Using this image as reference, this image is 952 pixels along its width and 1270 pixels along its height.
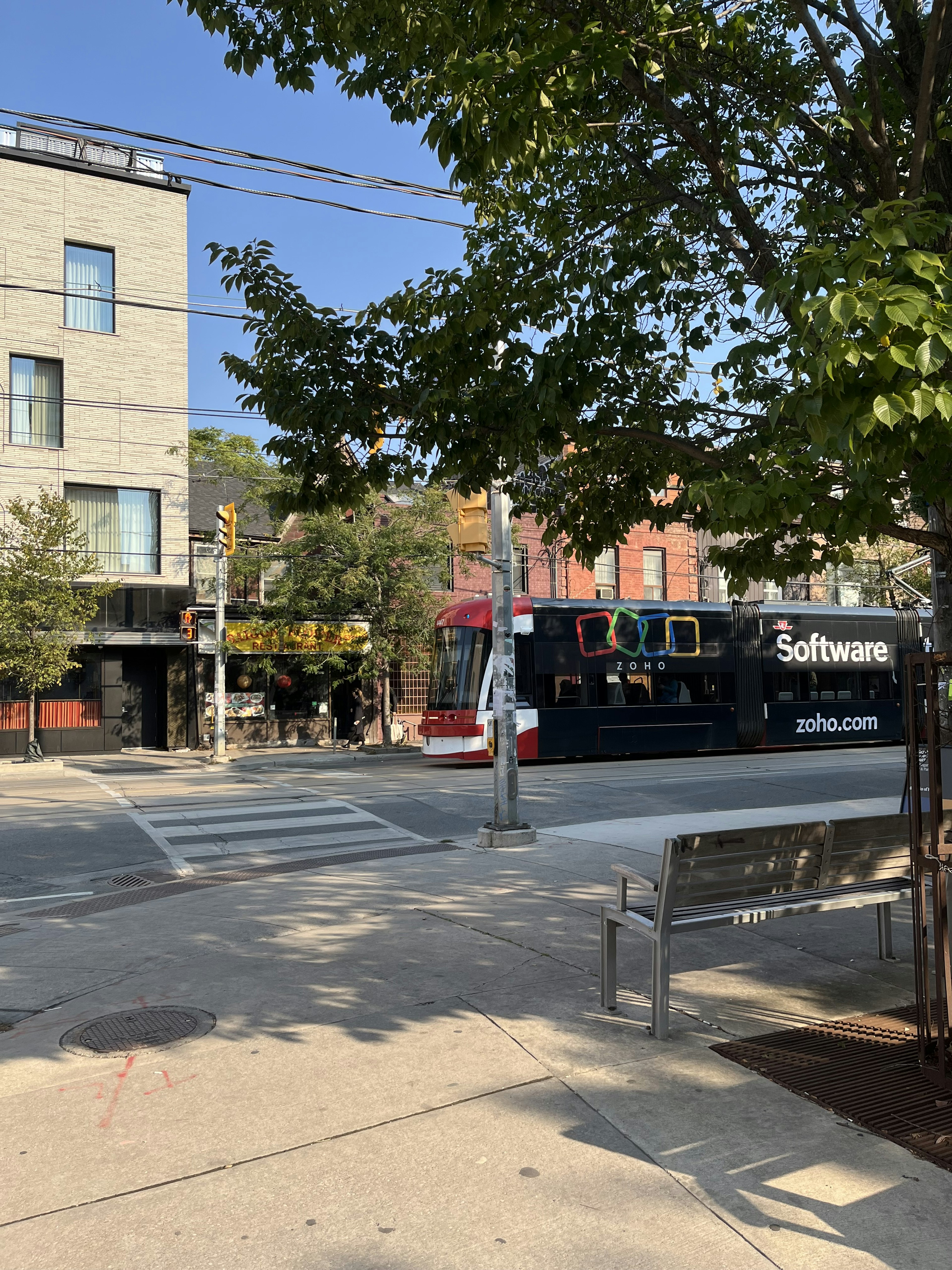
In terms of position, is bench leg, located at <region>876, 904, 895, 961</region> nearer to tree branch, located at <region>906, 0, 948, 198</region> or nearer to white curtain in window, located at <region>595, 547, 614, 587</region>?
tree branch, located at <region>906, 0, 948, 198</region>

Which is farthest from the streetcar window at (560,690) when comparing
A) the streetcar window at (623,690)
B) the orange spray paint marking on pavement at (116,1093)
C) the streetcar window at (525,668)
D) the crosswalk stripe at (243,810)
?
the orange spray paint marking on pavement at (116,1093)

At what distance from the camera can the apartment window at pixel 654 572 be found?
127 ft

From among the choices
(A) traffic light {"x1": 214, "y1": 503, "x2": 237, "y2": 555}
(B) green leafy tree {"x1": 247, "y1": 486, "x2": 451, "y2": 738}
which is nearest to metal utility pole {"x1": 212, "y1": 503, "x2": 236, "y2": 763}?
(A) traffic light {"x1": 214, "y1": 503, "x2": 237, "y2": 555}

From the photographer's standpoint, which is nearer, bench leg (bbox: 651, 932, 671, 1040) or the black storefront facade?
bench leg (bbox: 651, 932, 671, 1040)

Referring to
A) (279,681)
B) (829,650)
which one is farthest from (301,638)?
(829,650)

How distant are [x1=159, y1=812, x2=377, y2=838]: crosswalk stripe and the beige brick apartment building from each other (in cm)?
1506

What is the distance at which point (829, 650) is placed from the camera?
25094 millimetres

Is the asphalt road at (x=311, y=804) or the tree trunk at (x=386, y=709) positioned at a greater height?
the tree trunk at (x=386, y=709)

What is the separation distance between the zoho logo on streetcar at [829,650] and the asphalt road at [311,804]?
2771 mm

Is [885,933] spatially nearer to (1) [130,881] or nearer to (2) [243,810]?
(1) [130,881]

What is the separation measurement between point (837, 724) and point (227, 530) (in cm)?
1600

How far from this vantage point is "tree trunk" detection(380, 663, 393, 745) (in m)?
29.0

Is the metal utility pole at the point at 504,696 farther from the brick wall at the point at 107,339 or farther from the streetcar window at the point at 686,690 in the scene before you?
the brick wall at the point at 107,339

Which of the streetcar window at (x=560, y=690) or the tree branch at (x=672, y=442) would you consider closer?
the tree branch at (x=672, y=442)
